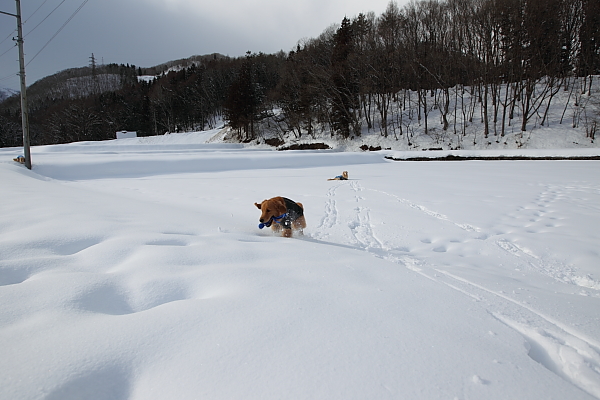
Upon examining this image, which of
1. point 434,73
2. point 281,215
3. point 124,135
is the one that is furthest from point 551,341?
point 124,135

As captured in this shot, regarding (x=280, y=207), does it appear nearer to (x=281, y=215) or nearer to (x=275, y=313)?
(x=281, y=215)

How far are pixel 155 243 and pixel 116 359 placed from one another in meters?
1.68

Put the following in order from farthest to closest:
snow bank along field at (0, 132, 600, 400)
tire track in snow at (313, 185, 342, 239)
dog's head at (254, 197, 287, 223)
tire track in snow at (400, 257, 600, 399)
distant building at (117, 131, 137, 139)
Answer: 1. distant building at (117, 131, 137, 139)
2. tire track in snow at (313, 185, 342, 239)
3. dog's head at (254, 197, 287, 223)
4. tire track in snow at (400, 257, 600, 399)
5. snow bank along field at (0, 132, 600, 400)

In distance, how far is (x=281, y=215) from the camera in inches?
149

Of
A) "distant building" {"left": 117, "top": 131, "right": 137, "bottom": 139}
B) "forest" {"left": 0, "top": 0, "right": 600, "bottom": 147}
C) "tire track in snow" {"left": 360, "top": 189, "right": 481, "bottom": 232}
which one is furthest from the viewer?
"distant building" {"left": 117, "top": 131, "right": 137, "bottom": 139}

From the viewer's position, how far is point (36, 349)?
1.14 metres

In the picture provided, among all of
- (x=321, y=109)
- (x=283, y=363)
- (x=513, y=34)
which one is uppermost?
(x=513, y=34)

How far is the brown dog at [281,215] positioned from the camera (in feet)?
12.3

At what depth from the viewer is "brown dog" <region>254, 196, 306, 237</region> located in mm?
3744

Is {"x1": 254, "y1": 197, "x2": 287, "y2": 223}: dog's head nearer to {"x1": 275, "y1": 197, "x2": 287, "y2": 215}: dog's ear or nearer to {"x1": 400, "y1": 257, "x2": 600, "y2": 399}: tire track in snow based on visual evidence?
{"x1": 275, "y1": 197, "x2": 287, "y2": 215}: dog's ear

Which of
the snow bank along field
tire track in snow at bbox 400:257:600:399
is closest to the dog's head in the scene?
the snow bank along field

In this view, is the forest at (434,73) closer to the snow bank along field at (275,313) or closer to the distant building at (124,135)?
the distant building at (124,135)

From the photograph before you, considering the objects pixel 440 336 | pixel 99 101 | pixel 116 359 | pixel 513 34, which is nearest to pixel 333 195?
pixel 440 336

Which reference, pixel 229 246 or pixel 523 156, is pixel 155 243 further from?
pixel 523 156
